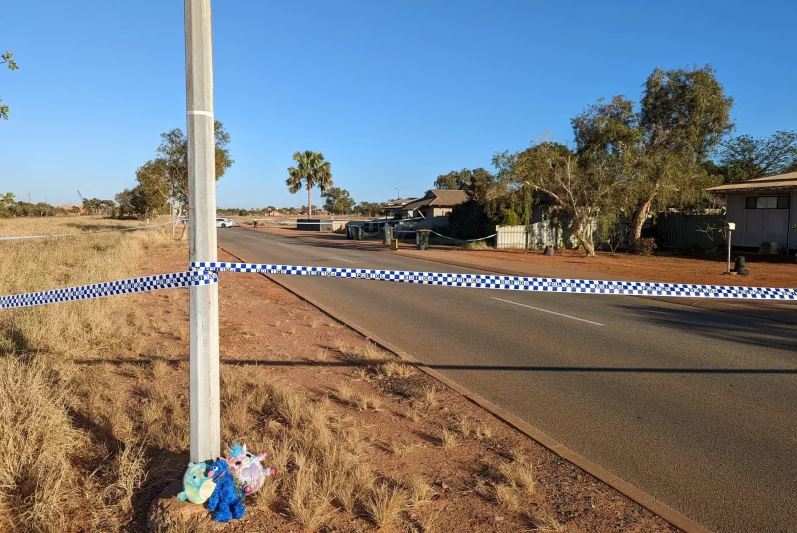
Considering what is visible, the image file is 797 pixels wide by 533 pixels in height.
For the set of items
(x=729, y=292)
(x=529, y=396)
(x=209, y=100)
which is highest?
(x=209, y=100)

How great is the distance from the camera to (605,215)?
87.1 ft

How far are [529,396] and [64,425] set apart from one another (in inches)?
166

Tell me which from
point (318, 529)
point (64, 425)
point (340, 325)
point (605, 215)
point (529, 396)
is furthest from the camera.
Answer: point (605, 215)

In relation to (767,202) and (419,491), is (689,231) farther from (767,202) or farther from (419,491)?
(419,491)

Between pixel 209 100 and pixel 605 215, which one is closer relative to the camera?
pixel 209 100

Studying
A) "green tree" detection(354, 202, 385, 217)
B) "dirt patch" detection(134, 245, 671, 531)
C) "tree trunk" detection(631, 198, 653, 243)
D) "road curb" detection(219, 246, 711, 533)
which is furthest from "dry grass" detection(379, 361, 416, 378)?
"green tree" detection(354, 202, 385, 217)

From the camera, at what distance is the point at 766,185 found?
25.0 meters

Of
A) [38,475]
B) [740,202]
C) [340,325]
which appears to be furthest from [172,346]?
[740,202]

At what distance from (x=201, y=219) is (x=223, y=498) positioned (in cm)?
168

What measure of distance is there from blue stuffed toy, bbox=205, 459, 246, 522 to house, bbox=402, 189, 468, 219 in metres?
46.2

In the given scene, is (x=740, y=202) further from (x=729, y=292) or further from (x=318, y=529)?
(x=318, y=529)

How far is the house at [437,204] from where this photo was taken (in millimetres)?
51406

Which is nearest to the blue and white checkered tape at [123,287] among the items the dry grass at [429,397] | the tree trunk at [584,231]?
the dry grass at [429,397]

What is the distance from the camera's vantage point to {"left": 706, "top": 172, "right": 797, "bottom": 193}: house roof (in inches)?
952
